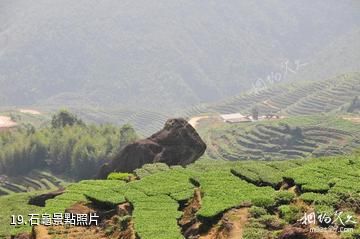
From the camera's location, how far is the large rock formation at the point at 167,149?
1805 inches

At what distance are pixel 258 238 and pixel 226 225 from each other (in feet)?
7.11

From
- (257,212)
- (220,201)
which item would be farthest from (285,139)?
(257,212)

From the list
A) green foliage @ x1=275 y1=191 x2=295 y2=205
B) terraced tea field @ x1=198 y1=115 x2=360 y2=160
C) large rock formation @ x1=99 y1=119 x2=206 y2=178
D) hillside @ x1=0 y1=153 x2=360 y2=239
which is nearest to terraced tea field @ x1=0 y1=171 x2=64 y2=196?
terraced tea field @ x1=198 y1=115 x2=360 y2=160

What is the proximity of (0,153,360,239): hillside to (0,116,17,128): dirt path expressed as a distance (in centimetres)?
10004

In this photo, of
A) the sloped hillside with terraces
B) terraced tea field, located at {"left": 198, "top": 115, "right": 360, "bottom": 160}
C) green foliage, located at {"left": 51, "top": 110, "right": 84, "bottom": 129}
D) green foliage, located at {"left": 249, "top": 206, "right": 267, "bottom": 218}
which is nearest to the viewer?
green foliage, located at {"left": 249, "top": 206, "right": 267, "bottom": 218}

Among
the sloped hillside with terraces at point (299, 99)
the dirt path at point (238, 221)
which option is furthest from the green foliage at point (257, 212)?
the sloped hillside with terraces at point (299, 99)

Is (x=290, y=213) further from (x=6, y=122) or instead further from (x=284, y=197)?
(x=6, y=122)

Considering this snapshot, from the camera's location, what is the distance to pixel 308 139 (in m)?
108

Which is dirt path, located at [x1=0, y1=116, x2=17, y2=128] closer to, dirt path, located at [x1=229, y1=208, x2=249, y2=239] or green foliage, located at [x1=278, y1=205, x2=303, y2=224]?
dirt path, located at [x1=229, y1=208, x2=249, y2=239]

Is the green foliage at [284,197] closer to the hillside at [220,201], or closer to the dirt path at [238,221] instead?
the hillside at [220,201]

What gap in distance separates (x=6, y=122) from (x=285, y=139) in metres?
72.8

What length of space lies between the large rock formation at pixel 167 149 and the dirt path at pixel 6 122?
8672 centimetres

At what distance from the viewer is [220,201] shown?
83.1ft

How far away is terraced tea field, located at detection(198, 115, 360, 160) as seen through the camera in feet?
328
